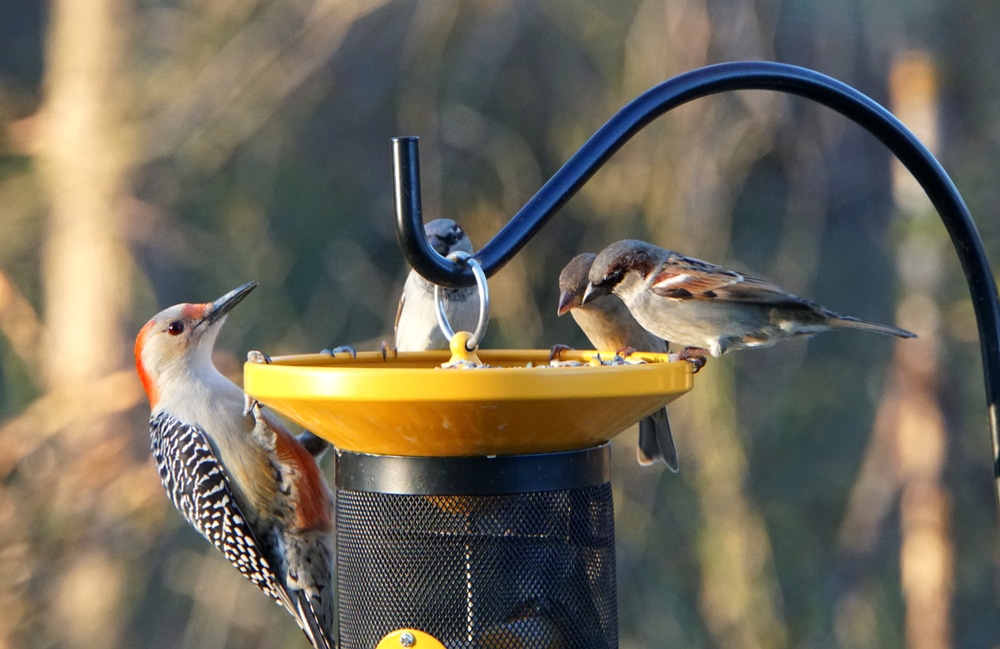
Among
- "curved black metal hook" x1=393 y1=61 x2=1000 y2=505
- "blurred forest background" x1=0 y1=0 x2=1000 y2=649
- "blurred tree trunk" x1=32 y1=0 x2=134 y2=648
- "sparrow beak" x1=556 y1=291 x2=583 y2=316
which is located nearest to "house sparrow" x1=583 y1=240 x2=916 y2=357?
"sparrow beak" x1=556 y1=291 x2=583 y2=316

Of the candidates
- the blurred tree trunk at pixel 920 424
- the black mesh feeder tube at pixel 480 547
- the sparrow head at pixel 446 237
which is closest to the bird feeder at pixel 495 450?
the black mesh feeder tube at pixel 480 547

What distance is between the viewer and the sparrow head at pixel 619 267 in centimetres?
395

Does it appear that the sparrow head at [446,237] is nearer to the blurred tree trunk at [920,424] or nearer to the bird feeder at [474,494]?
the bird feeder at [474,494]

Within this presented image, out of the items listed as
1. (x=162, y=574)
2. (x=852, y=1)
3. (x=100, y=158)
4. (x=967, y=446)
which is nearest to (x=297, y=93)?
(x=100, y=158)

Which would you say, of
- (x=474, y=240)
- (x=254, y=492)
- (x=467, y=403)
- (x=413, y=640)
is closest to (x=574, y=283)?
(x=254, y=492)

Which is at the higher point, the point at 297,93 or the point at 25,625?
the point at 297,93

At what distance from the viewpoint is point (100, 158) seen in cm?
728

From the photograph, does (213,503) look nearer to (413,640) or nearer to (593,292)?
(593,292)

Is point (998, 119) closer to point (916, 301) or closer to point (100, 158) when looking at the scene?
point (916, 301)

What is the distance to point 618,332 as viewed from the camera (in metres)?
4.78

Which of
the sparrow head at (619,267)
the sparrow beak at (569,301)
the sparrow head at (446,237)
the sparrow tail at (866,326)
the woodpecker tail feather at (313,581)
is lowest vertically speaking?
the woodpecker tail feather at (313,581)

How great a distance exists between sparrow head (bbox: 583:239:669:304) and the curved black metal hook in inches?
52.8

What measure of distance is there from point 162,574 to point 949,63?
20.1 feet

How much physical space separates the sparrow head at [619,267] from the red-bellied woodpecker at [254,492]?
3.87 feet
